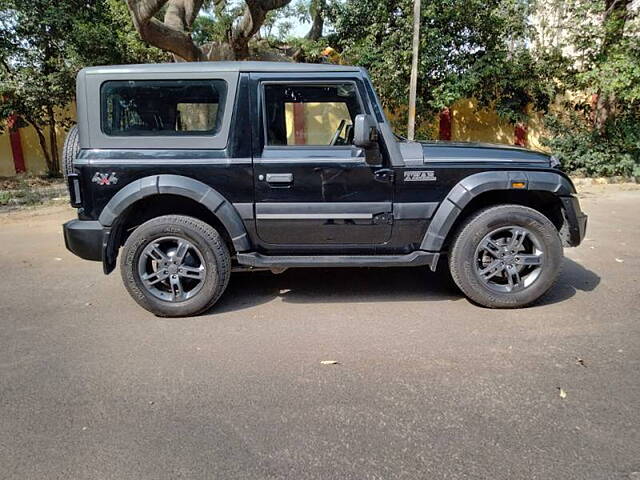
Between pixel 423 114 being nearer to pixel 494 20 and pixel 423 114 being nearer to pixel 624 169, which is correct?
pixel 494 20

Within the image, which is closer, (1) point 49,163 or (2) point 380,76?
(2) point 380,76

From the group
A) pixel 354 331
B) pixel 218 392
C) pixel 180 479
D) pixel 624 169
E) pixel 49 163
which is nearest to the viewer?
pixel 180 479

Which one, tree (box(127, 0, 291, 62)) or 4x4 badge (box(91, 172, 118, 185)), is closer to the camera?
4x4 badge (box(91, 172, 118, 185))

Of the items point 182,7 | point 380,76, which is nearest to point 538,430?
point 380,76

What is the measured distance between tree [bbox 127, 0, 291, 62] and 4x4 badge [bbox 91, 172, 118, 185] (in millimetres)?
6595

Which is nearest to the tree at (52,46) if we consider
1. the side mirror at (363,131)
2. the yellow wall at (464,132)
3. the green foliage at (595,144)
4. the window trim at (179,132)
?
the yellow wall at (464,132)

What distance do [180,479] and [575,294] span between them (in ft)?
12.1

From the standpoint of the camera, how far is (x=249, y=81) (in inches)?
142

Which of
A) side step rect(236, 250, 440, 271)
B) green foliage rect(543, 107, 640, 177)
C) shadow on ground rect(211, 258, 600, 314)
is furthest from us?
green foliage rect(543, 107, 640, 177)

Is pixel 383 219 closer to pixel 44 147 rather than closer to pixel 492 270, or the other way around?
pixel 492 270

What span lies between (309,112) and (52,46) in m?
11.9

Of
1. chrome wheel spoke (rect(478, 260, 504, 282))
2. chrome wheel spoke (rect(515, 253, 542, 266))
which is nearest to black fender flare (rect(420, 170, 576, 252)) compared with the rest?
chrome wheel spoke (rect(478, 260, 504, 282))

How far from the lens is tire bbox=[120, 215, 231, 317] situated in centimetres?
369

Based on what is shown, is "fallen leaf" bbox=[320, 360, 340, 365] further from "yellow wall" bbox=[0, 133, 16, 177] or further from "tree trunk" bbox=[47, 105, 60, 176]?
"yellow wall" bbox=[0, 133, 16, 177]
